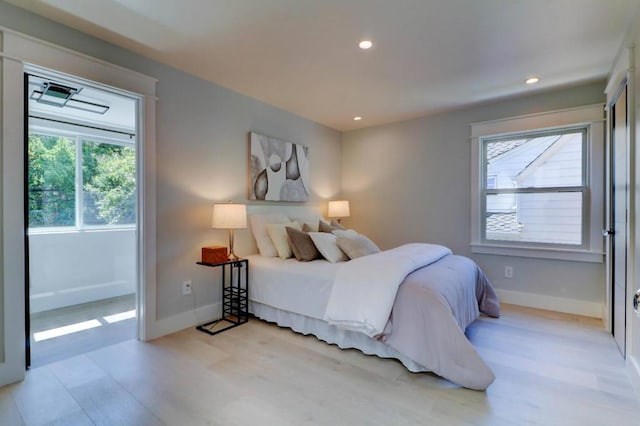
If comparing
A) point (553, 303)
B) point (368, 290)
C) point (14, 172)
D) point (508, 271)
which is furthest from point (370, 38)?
point (553, 303)

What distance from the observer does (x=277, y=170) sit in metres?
3.94

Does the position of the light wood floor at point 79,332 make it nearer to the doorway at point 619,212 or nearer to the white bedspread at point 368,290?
the white bedspread at point 368,290

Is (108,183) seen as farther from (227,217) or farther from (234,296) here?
(234,296)

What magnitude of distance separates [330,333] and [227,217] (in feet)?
4.66

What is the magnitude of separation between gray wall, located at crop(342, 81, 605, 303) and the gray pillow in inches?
71.3

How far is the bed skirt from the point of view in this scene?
7.59 ft

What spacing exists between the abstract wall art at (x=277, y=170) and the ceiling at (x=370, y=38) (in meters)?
0.66

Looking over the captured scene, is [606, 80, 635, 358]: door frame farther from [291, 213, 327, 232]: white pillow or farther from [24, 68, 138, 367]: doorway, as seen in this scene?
[24, 68, 138, 367]: doorway

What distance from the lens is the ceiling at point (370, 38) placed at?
6.59 feet

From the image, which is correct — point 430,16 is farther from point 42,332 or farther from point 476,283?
point 42,332

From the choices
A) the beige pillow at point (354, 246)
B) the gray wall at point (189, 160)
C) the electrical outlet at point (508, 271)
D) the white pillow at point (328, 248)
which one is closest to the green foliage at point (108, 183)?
the gray wall at point (189, 160)

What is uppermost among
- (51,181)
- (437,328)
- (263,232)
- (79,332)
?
(51,181)

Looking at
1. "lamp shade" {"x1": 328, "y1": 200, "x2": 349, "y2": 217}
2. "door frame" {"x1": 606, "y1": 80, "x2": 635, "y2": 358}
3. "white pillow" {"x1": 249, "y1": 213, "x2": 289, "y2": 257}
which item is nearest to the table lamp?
"lamp shade" {"x1": 328, "y1": 200, "x2": 349, "y2": 217}

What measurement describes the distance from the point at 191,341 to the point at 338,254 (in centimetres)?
152
